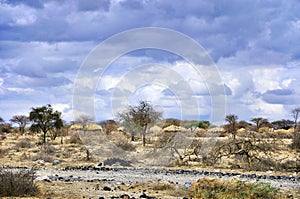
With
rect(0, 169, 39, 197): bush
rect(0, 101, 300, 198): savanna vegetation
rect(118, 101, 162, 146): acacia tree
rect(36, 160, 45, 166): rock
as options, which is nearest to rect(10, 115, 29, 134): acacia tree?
rect(0, 101, 300, 198): savanna vegetation

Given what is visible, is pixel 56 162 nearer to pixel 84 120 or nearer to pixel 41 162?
pixel 41 162

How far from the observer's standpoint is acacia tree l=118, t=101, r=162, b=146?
38250mm

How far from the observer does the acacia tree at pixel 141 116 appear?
38.2 meters

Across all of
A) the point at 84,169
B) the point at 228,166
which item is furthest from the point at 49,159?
the point at 228,166

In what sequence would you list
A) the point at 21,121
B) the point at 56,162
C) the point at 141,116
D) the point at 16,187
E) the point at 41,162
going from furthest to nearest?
the point at 21,121
the point at 141,116
the point at 41,162
the point at 56,162
the point at 16,187

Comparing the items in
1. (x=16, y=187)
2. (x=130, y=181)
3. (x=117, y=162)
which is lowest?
(x=130, y=181)

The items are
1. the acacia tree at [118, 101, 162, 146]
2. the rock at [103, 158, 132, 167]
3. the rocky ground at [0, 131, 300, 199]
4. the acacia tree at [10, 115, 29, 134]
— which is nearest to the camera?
the rocky ground at [0, 131, 300, 199]

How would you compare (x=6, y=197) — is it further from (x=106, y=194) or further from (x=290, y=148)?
(x=290, y=148)

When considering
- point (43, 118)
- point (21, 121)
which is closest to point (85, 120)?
point (43, 118)

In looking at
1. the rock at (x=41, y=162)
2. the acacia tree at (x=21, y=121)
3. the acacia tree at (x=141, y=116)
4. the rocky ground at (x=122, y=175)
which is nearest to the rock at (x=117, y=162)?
the rocky ground at (x=122, y=175)

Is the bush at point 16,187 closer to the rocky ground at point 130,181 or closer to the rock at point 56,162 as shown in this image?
the rocky ground at point 130,181

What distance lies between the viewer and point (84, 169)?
68.9 feet

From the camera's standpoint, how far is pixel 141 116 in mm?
38438

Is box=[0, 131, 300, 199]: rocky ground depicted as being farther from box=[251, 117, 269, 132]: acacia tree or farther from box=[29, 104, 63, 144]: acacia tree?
box=[251, 117, 269, 132]: acacia tree
